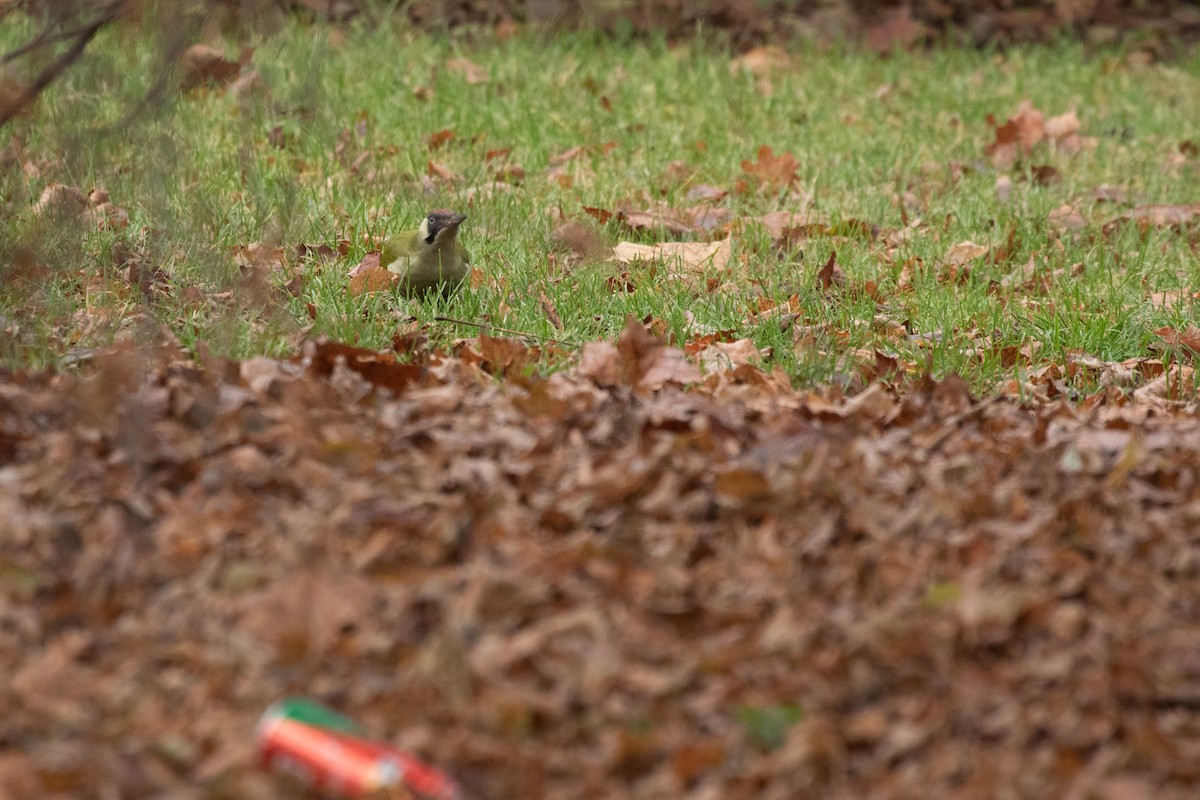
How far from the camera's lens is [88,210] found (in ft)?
15.4

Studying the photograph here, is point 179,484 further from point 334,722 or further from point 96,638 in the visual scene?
point 334,722

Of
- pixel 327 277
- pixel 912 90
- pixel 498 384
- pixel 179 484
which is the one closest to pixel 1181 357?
pixel 498 384

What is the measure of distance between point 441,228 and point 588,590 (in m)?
2.26

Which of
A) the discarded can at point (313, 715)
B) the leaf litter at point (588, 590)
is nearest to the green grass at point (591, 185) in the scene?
the leaf litter at point (588, 590)

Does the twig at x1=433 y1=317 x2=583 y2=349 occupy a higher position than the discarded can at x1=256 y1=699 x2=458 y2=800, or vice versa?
the discarded can at x1=256 y1=699 x2=458 y2=800

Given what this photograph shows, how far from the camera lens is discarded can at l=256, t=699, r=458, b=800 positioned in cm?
216

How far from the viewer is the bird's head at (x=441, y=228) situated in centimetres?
462

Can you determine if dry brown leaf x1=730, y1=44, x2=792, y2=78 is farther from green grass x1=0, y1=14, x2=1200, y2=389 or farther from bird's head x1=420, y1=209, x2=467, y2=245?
bird's head x1=420, y1=209, x2=467, y2=245

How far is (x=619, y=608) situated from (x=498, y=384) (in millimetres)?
1292

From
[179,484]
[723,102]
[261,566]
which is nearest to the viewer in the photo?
[261,566]

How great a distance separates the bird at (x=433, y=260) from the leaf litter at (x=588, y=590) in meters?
1.20

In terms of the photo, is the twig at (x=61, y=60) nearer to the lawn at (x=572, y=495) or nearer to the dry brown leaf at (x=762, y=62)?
the lawn at (x=572, y=495)

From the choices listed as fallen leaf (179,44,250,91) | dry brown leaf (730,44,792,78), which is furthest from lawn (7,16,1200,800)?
dry brown leaf (730,44,792,78)

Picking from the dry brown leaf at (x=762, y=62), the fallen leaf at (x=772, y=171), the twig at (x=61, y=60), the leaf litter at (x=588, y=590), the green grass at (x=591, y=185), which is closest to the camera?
the leaf litter at (x=588, y=590)
